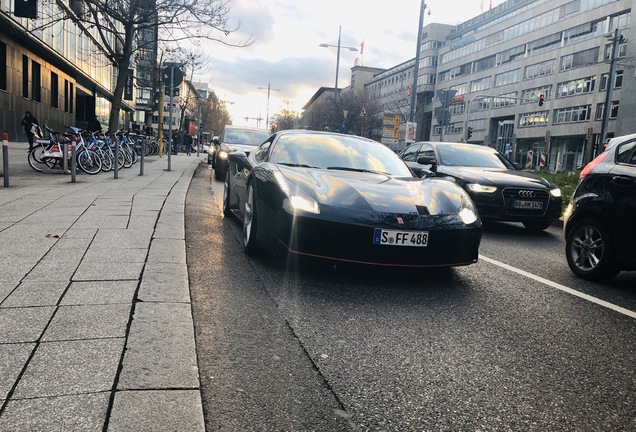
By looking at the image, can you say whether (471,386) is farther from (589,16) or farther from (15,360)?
(589,16)

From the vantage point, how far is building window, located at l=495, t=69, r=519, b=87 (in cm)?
6512

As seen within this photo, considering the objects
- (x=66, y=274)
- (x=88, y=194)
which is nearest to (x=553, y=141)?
(x=88, y=194)

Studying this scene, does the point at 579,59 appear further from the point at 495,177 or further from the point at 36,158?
the point at 36,158

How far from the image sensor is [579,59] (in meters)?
54.2

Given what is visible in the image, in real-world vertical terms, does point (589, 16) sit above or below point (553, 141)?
above

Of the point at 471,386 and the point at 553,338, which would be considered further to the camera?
the point at 553,338

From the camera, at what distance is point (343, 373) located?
8.73 ft

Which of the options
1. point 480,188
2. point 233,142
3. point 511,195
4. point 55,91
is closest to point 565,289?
point 511,195

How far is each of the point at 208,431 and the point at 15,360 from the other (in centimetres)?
107

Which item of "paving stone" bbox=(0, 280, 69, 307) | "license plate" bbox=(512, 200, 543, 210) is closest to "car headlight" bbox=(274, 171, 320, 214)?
"paving stone" bbox=(0, 280, 69, 307)

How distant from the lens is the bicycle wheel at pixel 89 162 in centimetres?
1355

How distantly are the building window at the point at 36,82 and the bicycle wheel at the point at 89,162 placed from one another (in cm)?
1983

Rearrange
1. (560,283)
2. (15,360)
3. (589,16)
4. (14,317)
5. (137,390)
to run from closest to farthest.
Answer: (137,390) → (15,360) → (14,317) → (560,283) → (589,16)

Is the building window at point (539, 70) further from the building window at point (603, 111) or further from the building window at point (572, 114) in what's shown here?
the building window at point (603, 111)
